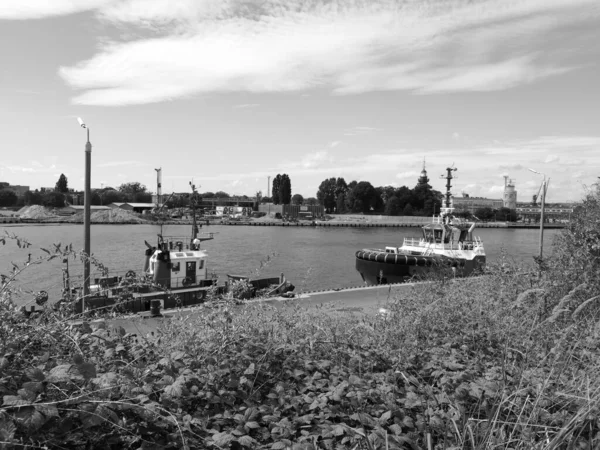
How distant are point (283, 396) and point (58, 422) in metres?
1.59

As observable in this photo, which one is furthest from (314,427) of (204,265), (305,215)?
(305,215)

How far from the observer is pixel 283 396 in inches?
143

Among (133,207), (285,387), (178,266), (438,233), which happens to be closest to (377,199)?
(133,207)

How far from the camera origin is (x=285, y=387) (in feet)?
12.6

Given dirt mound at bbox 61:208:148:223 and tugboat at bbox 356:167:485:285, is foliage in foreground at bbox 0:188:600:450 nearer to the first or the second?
tugboat at bbox 356:167:485:285

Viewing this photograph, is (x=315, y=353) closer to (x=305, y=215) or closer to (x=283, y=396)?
(x=283, y=396)

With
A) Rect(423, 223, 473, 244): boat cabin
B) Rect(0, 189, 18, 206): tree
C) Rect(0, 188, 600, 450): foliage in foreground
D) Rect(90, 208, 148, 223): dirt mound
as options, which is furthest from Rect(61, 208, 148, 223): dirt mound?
Rect(0, 188, 600, 450): foliage in foreground

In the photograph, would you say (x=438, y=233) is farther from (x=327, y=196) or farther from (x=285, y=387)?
(x=327, y=196)

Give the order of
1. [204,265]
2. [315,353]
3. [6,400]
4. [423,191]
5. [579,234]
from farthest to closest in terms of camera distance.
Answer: [423,191] → [204,265] → [579,234] → [315,353] → [6,400]

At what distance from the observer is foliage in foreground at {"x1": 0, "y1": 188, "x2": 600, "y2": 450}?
278 centimetres

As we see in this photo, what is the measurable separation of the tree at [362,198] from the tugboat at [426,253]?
4933 inches

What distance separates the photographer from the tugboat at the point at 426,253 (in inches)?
1201

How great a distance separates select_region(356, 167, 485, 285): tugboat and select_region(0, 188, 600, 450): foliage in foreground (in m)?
24.8

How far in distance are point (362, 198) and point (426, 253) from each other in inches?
5166
